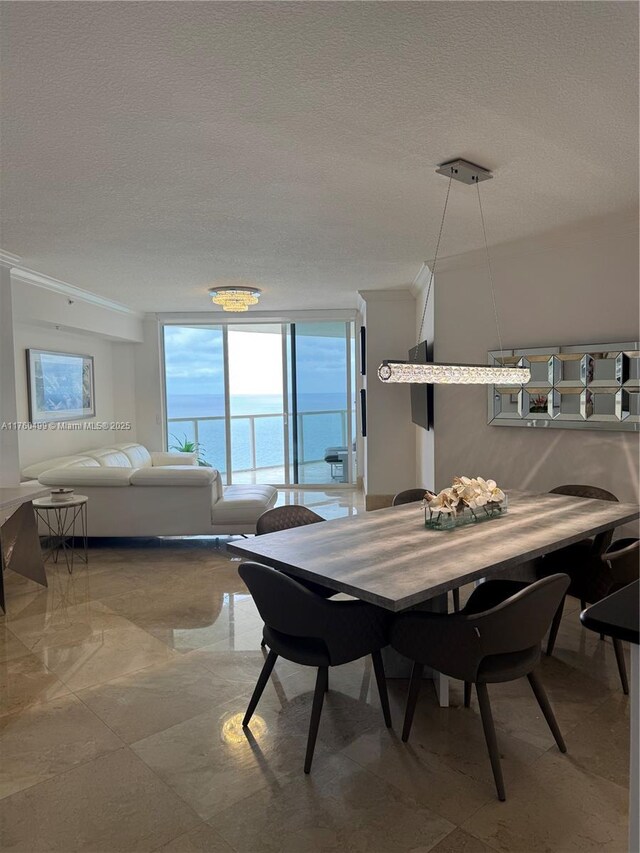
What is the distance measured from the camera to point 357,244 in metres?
4.46

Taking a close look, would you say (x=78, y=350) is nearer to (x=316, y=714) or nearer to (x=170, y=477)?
(x=170, y=477)

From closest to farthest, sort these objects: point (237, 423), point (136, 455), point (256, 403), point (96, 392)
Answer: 1. point (136, 455)
2. point (96, 392)
3. point (237, 423)
4. point (256, 403)

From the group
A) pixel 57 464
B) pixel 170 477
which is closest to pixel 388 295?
pixel 170 477

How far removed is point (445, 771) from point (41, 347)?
18.7ft

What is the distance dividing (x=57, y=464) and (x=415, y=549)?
14.4ft

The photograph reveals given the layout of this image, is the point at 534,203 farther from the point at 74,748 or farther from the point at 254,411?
the point at 254,411

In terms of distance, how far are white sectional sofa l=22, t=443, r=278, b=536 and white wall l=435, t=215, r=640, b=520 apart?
1.91 m

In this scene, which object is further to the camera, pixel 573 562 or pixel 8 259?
pixel 8 259

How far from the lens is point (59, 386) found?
638 cm

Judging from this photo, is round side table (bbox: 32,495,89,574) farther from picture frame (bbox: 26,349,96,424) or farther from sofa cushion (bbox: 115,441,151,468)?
sofa cushion (bbox: 115,441,151,468)

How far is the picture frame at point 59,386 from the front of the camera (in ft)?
19.3

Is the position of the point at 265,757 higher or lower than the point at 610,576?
lower

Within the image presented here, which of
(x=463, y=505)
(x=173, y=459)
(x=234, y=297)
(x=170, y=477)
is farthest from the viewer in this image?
(x=173, y=459)

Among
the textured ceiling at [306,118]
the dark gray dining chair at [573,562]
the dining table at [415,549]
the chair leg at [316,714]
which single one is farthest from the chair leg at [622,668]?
the textured ceiling at [306,118]
